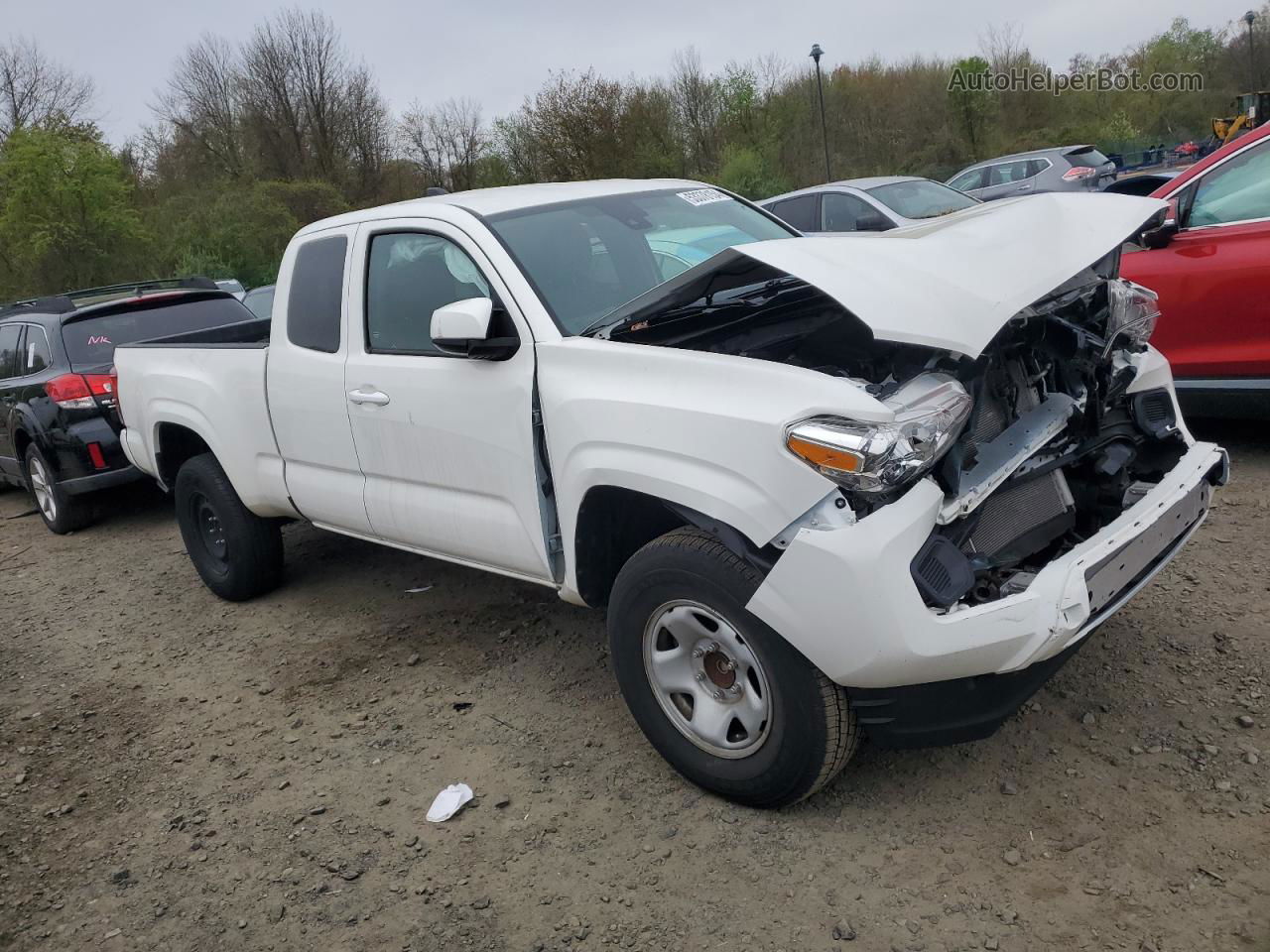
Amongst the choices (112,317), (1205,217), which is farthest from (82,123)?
(1205,217)

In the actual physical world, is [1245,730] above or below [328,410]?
below

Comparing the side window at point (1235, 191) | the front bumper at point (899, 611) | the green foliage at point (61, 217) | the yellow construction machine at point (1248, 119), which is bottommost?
the front bumper at point (899, 611)

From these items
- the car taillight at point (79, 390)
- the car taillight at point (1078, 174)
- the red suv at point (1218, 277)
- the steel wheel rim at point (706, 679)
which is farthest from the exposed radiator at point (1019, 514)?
the car taillight at point (1078, 174)

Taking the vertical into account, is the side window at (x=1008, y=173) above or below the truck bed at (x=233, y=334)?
above

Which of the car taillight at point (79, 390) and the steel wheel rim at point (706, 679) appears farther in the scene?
the car taillight at point (79, 390)

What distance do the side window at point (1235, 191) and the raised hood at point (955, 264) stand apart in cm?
224

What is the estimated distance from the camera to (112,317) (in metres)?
7.78

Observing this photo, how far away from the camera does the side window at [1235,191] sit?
16.6 feet

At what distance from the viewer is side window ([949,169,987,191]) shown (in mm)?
18047

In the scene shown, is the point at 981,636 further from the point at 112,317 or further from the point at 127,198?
A: the point at 127,198

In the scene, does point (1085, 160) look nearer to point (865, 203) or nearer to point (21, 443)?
point (865, 203)

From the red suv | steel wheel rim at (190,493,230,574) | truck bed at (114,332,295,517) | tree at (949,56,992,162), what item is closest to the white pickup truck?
truck bed at (114,332,295,517)

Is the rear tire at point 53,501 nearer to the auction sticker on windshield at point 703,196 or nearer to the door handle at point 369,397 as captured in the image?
the door handle at point 369,397

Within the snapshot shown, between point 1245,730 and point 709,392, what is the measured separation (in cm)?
197
